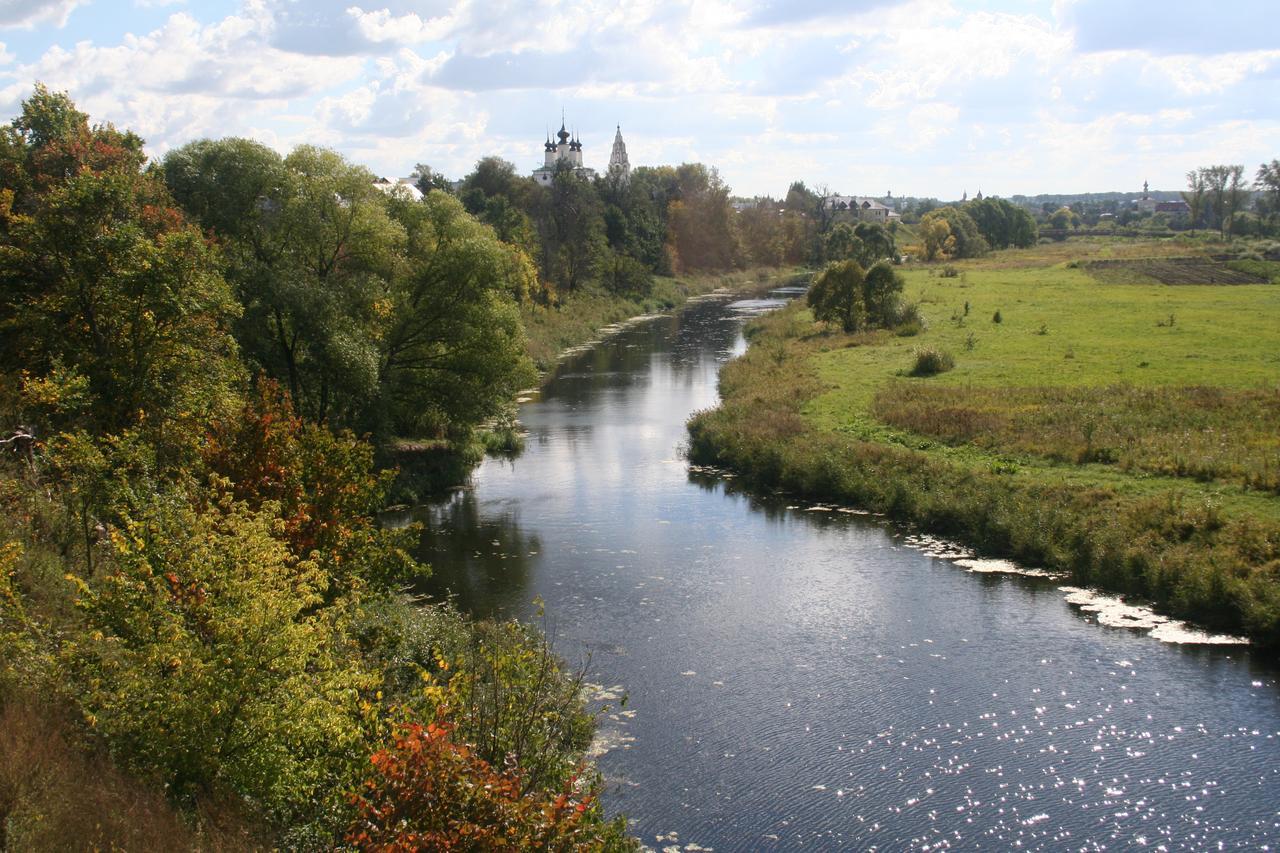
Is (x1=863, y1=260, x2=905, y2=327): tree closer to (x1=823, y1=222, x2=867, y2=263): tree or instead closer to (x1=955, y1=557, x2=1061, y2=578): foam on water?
(x1=955, y1=557, x2=1061, y2=578): foam on water

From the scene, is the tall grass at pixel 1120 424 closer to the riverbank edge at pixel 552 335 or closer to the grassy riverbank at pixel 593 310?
the riverbank edge at pixel 552 335

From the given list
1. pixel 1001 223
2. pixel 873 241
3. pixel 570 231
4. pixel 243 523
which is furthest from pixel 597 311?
pixel 1001 223

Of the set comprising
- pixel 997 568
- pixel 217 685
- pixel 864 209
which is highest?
pixel 864 209

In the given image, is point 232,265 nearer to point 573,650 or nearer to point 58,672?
point 573,650

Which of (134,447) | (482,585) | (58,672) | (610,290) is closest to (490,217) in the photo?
(610,290)

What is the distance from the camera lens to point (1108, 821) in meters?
13.3

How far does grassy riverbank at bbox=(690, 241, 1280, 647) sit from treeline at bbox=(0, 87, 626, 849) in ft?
35.4

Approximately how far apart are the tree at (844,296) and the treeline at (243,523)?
2677 cm

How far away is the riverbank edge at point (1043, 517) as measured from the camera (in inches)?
757

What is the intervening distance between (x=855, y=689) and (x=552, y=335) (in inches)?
1812

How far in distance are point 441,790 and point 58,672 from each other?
13.1ft

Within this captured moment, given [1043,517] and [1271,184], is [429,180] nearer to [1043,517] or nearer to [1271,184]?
[1043,517]

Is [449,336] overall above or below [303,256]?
below

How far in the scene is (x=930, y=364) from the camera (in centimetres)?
4175
